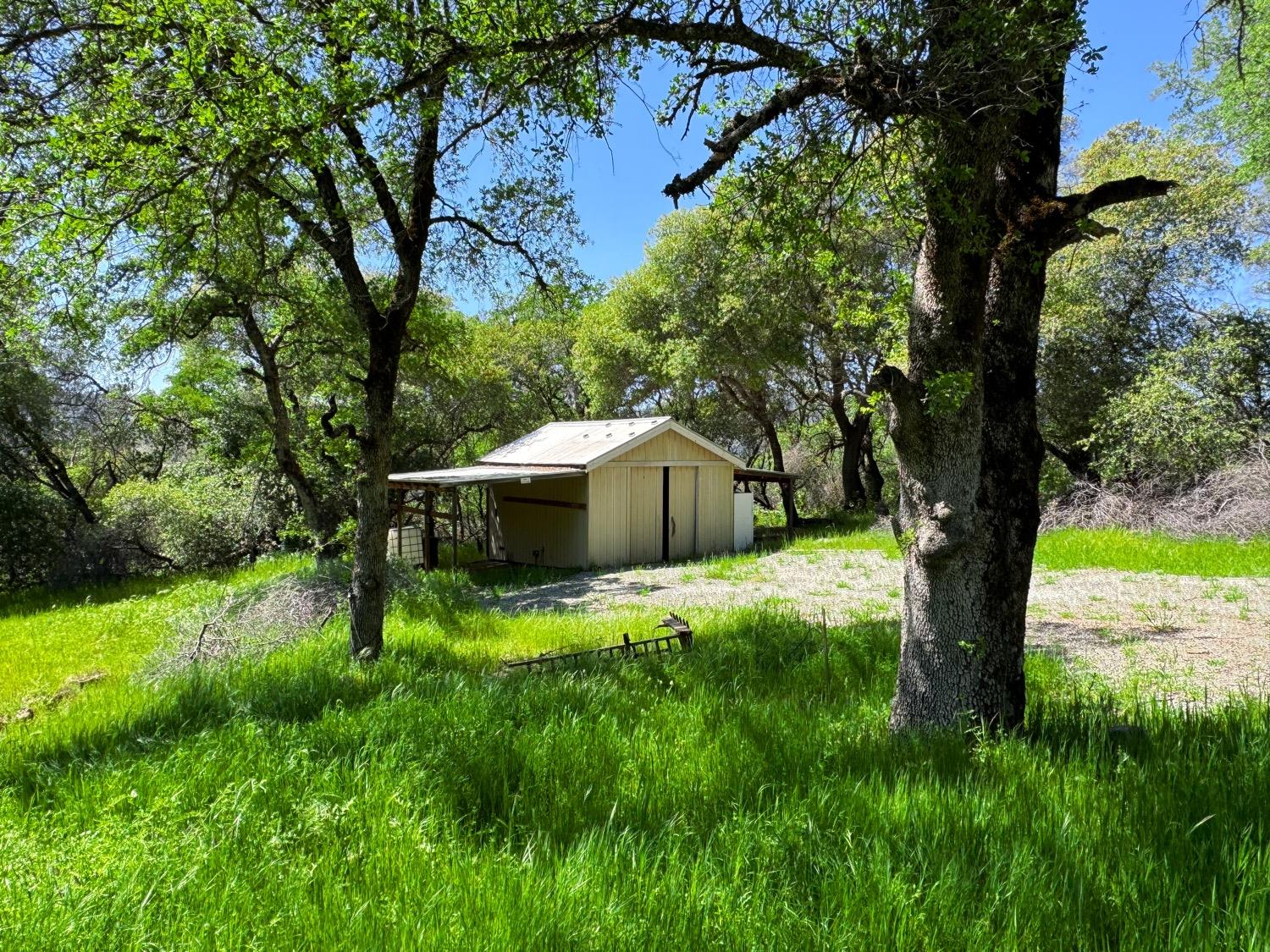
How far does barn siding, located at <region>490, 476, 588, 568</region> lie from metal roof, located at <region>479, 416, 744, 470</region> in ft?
2.17

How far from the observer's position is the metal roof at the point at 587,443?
17.8 metres

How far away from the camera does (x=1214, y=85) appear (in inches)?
583

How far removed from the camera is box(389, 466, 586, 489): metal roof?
15.7m

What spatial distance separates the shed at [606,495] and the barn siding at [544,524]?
0.03m

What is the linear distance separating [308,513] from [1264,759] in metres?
14.6

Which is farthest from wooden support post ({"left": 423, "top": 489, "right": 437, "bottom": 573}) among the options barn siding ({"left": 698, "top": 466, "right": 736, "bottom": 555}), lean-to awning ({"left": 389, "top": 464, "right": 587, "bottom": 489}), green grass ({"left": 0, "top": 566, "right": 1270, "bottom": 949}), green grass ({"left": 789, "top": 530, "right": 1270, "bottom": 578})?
green grass ({"left": 0, "top": 566, "right": 1270, "bottom": 949})

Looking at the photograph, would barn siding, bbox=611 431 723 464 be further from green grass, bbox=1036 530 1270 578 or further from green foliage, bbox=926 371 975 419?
green foliage, bbox=926 371 975 419

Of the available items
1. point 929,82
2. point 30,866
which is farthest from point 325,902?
point 929,82

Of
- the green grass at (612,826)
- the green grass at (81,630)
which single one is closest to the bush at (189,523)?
the green grass at (81,630)

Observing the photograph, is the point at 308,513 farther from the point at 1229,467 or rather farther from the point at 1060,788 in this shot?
the point at 1229,467

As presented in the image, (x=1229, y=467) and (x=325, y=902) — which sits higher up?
(x=1229, y=467)

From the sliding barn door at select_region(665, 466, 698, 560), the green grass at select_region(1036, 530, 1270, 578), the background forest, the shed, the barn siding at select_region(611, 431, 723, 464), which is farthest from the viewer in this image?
the sliding barn door at select_region(665, 466, 698, 560)

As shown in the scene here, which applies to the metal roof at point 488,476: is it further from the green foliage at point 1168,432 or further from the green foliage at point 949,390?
the green foliage at point 949,390

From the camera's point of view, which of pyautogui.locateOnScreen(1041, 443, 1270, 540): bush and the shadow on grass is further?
pyautogui.locateOnScreen(1041, 443, 1270, 540): bush
